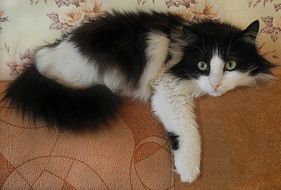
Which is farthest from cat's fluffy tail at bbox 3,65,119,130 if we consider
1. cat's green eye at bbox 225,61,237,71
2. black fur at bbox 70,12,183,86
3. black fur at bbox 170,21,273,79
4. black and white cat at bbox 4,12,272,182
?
cat's green eye at bbox 225,61,237,71

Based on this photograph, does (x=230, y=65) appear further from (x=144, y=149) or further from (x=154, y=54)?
(x=144, y=149)

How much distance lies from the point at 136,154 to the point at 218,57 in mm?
404

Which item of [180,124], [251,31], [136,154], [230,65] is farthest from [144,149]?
[251,31]

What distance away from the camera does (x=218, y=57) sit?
1.18 meters

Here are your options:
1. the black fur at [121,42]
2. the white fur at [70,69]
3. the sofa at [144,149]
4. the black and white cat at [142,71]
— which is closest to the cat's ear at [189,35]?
the black and white cat at [142,71]

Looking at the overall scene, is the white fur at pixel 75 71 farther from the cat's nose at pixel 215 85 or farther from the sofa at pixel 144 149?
the cat's nose at pixel 215 85

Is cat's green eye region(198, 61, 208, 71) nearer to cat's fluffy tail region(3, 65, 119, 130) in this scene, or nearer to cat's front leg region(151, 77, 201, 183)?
cat's front leg region(151, 77, 201, 183)

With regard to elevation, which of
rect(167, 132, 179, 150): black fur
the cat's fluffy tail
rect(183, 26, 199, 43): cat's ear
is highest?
rect(183, 26, 199, 43): cat's ear

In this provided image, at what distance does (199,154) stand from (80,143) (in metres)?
0.37

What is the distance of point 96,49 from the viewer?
1271 millimetres

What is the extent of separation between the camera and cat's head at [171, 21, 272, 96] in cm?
118

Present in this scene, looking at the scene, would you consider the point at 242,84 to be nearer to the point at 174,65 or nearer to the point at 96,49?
the point at 174,65

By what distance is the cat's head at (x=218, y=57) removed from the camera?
1180mm

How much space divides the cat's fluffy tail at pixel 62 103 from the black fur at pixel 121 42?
11cm
